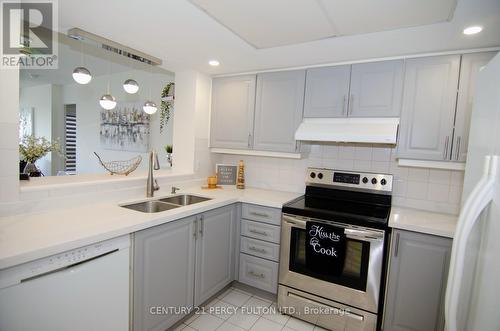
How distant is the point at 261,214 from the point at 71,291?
1471 mm

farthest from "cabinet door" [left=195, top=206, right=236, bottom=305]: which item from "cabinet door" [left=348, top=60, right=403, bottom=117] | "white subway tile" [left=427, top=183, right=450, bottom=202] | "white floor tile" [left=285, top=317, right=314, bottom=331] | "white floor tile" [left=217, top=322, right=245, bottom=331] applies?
"white subway tile" [left=427, top=183, right=450, bottom=202]

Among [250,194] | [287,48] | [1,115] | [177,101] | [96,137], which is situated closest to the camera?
[1,115]

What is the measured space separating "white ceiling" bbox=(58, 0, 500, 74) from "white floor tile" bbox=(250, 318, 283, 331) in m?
2.16

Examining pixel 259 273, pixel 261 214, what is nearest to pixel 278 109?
pixel 261 214

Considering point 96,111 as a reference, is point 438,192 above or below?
below

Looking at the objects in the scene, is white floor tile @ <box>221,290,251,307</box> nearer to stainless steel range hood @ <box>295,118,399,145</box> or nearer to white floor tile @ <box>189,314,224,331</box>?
white floor tile @ <box>189,314,224,331</box>

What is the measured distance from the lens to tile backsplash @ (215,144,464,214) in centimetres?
219

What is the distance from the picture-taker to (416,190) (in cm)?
229

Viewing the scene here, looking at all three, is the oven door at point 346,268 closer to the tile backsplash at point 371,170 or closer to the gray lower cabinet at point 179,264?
the gray lower cabinet at point 179,264

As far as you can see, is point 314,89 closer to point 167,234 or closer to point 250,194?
point 250,194

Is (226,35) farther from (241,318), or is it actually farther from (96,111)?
(96,111)

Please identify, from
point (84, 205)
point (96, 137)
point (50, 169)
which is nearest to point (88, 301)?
point (84, 205)

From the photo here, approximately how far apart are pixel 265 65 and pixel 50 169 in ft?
17.3

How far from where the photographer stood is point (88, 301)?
136 centimetres
